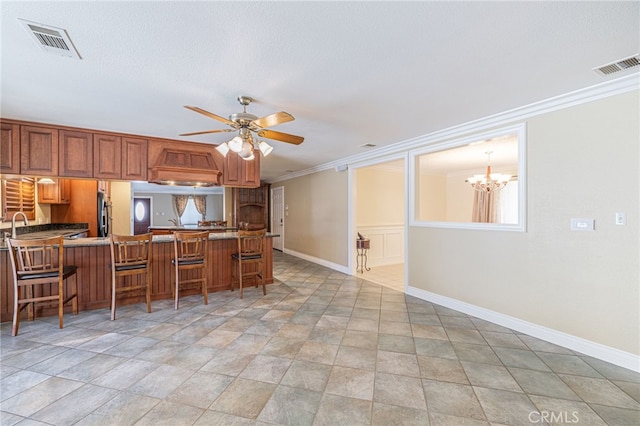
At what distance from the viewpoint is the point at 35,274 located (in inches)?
115

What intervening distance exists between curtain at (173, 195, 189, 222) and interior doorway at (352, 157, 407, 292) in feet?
31.1

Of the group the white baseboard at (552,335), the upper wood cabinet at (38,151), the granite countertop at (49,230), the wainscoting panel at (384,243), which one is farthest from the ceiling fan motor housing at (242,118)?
the wainscoting panel at (384,243)

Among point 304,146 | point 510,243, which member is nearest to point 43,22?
point 304,146

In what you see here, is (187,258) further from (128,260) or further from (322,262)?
(322,262)

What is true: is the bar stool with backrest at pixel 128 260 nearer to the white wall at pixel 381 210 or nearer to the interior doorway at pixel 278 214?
the white wall at pixel 381 210

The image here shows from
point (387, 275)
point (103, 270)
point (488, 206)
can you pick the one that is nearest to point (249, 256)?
point (103, 270)

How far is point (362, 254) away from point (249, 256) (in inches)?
110

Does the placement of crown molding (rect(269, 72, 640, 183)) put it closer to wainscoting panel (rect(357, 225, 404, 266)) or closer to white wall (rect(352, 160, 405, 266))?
white wall (rect(352, 160, 405, 266))

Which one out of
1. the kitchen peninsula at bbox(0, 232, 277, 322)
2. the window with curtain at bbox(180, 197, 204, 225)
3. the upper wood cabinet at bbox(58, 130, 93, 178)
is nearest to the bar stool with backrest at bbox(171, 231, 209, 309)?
the kitchen peninsula at bbox(0, 232, 277, 322)

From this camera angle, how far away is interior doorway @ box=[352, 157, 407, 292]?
245 inches

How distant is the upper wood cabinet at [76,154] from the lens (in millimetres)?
3557

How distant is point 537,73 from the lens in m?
2.20

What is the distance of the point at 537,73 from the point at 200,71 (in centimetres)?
274

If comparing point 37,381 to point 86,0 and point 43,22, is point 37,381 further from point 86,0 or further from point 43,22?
point 86,0
